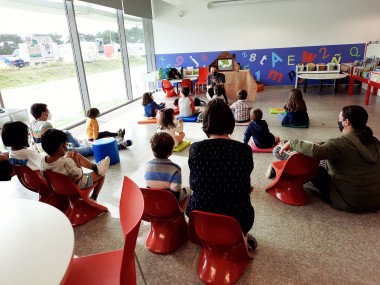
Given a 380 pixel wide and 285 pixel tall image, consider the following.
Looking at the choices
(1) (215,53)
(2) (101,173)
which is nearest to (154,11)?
(1) (215,53)

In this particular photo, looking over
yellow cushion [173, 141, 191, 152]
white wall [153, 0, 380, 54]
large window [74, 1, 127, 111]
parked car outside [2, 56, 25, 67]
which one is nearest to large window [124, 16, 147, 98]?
large window [74, 1, 127, 111]

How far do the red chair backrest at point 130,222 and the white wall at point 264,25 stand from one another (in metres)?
8.27

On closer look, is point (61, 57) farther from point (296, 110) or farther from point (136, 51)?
point (296, 110)

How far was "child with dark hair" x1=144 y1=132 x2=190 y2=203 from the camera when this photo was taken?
1.94 meters

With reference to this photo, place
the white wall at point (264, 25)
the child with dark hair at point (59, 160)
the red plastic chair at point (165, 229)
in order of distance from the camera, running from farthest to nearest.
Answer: the white wall at point (264, 25)
the child with dark hair at point (59, 160)
the red plastic chair at point (165, 229)

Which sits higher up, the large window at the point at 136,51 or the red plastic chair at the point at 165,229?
the large window at the point at 136,51

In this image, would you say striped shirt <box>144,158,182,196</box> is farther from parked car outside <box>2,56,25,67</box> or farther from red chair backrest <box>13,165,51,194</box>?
parked car outside <box>2,56,25,67</box>

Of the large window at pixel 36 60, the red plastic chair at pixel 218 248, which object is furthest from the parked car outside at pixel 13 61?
the red plastic chair at pixel 218 248

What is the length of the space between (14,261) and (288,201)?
2209 millimetres

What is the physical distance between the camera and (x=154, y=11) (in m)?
8.96

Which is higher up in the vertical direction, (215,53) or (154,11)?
(154,11)

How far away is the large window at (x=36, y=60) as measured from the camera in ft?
14.1

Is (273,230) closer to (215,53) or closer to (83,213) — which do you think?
(83,213)

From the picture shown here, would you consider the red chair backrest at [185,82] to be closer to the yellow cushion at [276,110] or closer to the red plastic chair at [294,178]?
the yellow cushion at [276,110]
